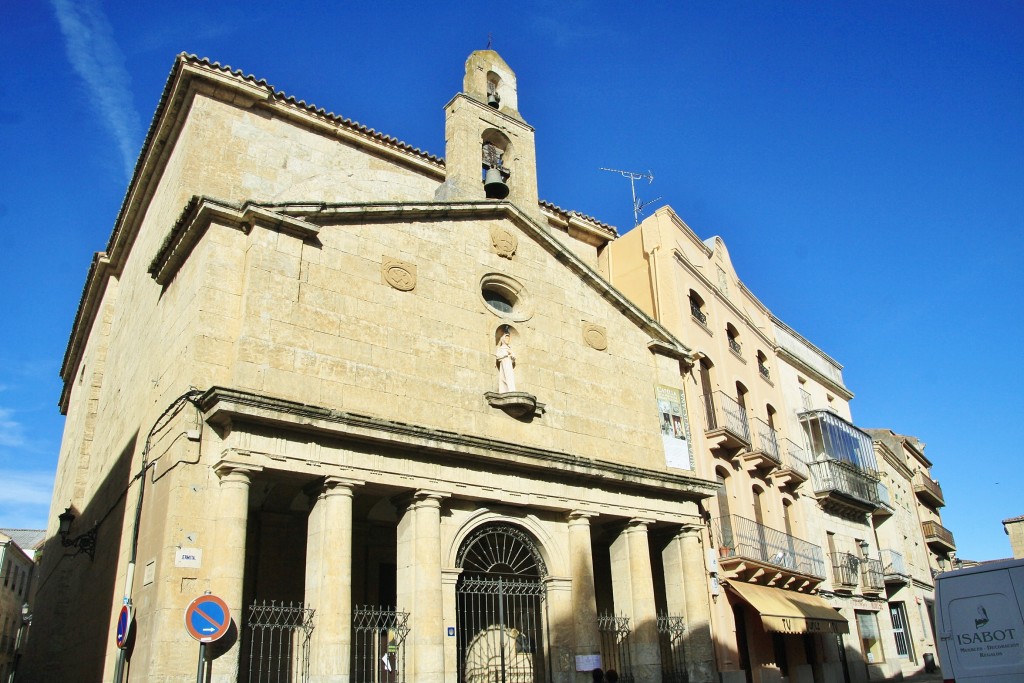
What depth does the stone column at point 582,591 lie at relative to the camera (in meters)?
13.5

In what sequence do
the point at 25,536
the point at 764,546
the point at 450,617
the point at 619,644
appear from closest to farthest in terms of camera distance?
the point at 450,617 < the point at 619,644 < the point at 764,546 < the point at 25,536

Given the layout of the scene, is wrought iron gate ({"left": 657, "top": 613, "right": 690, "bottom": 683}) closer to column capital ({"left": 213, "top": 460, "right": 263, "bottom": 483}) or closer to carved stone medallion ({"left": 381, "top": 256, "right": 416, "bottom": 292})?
carved stone medallion ({"left": 381, "top": 256, "right": 416, "bottom": 292})

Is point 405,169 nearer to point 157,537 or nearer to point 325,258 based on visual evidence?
point 325,258

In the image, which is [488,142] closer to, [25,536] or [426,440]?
[426,440]

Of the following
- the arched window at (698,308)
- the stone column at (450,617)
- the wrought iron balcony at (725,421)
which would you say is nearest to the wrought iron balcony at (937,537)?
the wrought iron balcony at (725,421)

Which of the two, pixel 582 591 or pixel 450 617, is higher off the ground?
pixel 582 591

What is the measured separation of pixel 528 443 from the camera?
46.5ft

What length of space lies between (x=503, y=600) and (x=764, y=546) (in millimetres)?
8069

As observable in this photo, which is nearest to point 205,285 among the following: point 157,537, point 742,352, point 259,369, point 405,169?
point 259,369

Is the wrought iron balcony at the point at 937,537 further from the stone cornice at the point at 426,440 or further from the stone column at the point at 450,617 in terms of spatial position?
the stone column at the point at 450,617

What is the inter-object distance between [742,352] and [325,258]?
1396 centimetres

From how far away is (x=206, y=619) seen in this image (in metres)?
9.41

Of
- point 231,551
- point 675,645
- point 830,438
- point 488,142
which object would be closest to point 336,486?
point 231,551

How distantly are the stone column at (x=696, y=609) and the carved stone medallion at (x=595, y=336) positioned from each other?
396 centimetres
